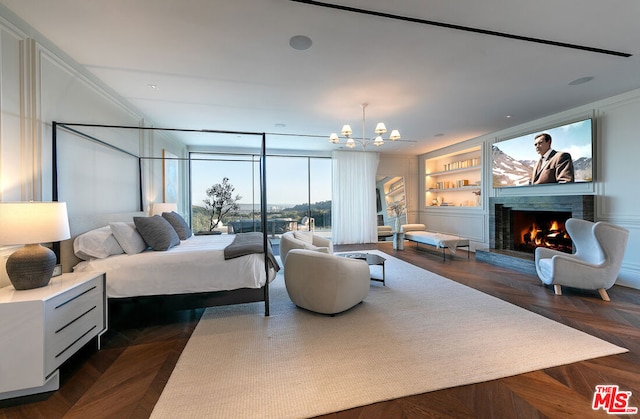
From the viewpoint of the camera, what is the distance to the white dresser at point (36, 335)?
5.16 ft

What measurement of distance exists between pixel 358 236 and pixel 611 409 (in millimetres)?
6261

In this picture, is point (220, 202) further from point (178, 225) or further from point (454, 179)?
point (454, 179)

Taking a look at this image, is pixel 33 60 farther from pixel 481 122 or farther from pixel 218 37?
pixel 481 122

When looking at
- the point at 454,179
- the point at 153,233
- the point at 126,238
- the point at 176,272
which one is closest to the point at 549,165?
the point at 454,179

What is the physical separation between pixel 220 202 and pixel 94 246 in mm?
4132

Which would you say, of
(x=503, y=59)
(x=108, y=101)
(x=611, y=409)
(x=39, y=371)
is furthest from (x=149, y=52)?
(x=611, y=409)

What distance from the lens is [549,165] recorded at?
474cm

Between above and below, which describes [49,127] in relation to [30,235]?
above

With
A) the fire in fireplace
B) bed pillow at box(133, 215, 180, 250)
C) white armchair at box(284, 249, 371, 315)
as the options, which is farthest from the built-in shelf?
bed pillow at box(133, 215, 180, 250)

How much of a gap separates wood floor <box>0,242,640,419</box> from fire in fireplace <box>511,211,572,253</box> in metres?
2.40

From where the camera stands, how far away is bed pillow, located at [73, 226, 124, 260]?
97.7 inches

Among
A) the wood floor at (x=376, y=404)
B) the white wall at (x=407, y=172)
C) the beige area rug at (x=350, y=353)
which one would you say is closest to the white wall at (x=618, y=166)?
the wood floor at (x=376, y=404)

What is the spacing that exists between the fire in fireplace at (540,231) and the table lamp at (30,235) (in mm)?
7035

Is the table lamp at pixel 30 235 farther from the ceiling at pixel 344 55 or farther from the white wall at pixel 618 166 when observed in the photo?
the white wall at pixel 618 166
